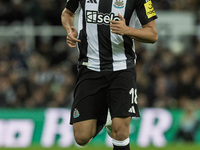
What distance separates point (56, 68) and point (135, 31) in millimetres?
7492

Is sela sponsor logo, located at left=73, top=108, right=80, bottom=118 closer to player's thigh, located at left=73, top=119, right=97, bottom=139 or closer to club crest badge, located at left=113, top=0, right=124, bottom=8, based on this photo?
player's thigh, located at left=73, top=119, right=97, bottom=139

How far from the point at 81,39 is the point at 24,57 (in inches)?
287

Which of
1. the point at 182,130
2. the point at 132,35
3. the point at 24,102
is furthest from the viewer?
the point at 24,102

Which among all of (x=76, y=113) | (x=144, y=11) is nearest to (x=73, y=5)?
(x=144, y=11)

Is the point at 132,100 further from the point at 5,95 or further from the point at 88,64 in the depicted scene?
the point at 5,95

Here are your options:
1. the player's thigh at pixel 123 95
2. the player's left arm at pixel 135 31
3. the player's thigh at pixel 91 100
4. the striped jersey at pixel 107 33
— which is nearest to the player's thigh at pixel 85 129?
the player's thigh at pixel 91 100

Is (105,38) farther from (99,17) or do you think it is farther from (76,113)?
(76,113)

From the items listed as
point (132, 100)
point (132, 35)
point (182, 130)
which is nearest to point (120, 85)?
point (132, 100)

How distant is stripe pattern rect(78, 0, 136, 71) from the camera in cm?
577

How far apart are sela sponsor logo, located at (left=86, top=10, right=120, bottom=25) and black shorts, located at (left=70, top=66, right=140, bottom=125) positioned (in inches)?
21.2

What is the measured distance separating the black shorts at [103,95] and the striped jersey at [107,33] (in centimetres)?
9

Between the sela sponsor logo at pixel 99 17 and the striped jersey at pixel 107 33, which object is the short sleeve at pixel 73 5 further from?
the sela sponsor logo at pixel 99 17

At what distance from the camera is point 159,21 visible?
13.5 metres

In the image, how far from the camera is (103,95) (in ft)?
19.2
